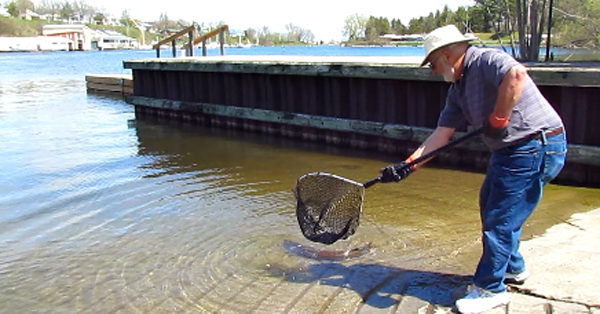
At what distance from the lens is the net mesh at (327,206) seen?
5000 mm

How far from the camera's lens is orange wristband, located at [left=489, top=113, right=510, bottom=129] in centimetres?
373

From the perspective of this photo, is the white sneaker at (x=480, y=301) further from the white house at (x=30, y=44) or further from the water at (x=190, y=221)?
the white house at (x=30, y=44)

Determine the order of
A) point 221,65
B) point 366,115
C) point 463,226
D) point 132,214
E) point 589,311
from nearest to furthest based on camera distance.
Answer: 1. point 589,311
2. point 463,226
3. point 132,214
4. point 366,115
5. point 221,65

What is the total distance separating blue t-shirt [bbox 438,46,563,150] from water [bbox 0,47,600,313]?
1.78m

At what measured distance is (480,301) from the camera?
13.1ft

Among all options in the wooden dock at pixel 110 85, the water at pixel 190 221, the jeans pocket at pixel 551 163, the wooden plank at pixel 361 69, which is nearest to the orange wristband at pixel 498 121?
the jeans pocket at pixel 551 163

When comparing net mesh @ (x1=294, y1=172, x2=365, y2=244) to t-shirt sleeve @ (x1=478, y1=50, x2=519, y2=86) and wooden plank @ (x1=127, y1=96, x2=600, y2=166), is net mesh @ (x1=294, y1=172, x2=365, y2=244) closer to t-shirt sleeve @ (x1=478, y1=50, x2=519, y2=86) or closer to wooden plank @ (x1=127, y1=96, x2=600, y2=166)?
t-shirt sleeve @ (x1=478, y1=50, x2=519, y2=86)

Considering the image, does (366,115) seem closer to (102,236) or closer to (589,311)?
(102,236)

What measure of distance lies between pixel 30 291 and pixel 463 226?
4.47 m

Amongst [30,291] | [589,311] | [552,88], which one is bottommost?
[30,291]

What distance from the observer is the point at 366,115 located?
11234 mm

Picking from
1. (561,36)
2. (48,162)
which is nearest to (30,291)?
(48,162)

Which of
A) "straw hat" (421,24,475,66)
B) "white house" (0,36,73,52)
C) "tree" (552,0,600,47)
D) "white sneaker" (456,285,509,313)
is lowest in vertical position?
"white sneaker" (456,285,509,313)

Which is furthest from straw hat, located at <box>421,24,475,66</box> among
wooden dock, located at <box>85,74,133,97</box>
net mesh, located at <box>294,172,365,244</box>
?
wooden dock, located at <box>85,74,133,97</box>
